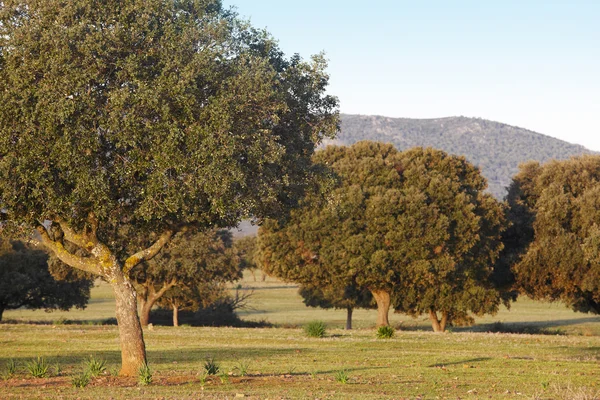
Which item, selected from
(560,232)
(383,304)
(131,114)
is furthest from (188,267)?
(131,114)

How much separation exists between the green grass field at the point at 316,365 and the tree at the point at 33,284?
11.2 meters

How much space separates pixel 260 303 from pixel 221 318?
42.9 metres

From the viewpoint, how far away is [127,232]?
88.6ft

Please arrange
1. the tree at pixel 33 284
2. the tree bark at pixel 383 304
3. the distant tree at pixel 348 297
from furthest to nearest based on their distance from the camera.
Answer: the distant tree at pixel 348 297
the tree at pixel 33 284
the tree bark at pixel 383 304

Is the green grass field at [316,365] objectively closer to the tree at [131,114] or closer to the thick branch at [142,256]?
the thick branch at [142,256]

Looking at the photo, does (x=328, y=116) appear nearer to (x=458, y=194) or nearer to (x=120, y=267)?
(x=120, y=267)

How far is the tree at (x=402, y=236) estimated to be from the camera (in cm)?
5391

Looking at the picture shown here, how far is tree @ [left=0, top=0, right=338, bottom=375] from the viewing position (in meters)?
19.8

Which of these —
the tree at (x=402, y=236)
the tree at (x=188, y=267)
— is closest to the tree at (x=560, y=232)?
the tree at (x=402, y=236)

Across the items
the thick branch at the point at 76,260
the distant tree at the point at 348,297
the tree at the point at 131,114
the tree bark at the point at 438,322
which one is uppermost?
the tree at the point at 131,114

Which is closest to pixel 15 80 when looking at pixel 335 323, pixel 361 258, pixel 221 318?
pixel 361 258

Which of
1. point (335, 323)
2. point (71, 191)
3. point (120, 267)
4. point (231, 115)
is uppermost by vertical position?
point (231, 115)

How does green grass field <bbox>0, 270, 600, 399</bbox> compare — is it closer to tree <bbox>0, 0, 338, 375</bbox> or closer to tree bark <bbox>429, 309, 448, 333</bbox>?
tree <bbox>0, 0, 338, 375</bbox>

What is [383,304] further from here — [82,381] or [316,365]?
[82,381]
